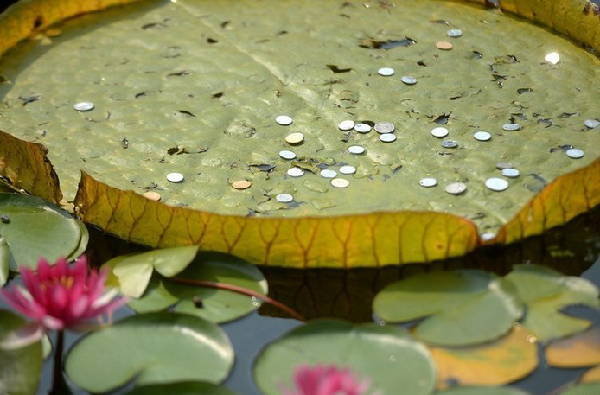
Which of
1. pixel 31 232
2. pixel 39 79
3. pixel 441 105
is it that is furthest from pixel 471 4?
pixel 31 232

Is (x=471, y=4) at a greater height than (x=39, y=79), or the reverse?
(x=471, y=4)

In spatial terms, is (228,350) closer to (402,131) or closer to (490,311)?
(490,311)

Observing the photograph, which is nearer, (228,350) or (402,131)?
(228,350)

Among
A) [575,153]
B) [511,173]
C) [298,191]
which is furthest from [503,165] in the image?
[298,191]

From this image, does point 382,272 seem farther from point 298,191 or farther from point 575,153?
point 575,153

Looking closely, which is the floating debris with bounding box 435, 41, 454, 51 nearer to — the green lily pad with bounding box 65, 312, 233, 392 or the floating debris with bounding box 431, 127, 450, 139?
the floating debris with bounding box 431, 127, 450, 139

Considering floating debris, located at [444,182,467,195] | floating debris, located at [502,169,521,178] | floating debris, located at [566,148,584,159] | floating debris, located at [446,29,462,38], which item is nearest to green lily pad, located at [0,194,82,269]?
floating debris, located at [444,182,467,195]
